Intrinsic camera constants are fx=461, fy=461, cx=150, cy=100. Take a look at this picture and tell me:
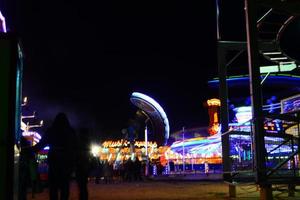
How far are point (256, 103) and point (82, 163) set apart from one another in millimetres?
3775

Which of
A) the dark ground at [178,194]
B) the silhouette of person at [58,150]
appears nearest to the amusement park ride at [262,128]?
the dark ground at [178,194]

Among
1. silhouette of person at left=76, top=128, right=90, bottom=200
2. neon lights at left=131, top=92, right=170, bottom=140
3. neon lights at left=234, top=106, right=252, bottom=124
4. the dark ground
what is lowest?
the dark ground

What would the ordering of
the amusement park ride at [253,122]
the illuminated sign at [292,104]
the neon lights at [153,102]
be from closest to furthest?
the amusement park ride at [253,122]
the illuminated sign at [292,104]
the neon lights at [153,102]

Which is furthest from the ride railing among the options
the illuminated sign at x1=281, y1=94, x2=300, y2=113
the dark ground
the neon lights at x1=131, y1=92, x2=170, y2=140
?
the neon lights at x1=131, y1=92, x2=170, y2=140

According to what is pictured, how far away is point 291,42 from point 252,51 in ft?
7.37

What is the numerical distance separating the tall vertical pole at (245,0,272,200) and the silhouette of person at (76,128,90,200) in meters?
3.39

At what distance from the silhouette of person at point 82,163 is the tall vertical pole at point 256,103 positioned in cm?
339

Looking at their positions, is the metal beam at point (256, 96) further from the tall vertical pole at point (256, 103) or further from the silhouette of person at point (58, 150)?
the silhouette of person at point (58, 150)

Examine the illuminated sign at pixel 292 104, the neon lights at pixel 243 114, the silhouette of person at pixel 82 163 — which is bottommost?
the silhouette of person at pixel 82 163

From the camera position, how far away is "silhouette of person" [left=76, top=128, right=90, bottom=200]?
360 inches

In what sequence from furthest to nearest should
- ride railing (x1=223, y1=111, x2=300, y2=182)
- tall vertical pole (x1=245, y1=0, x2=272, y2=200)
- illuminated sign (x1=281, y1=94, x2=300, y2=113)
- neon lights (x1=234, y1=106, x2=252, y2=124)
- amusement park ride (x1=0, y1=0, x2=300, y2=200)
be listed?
neon lights (x1=234, y1=106, x2=252, y2=124) < illuminated sign (x1=281, y1=94, x2=300, y2=113) < ride railing (x1=223, y1=111, x2=300, y2=182) < tall vertical pole (x1=245, y1=0, x2=272, y2=200) < amusement park ride (x1=0, y1=0, x2=300, y2=200)

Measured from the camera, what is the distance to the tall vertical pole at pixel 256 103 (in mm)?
9086

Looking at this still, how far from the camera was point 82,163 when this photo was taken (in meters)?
9.16

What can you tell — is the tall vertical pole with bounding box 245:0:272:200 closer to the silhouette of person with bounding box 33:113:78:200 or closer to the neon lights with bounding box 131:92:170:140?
the silhouette of person with bounding box 33:113:78:200
